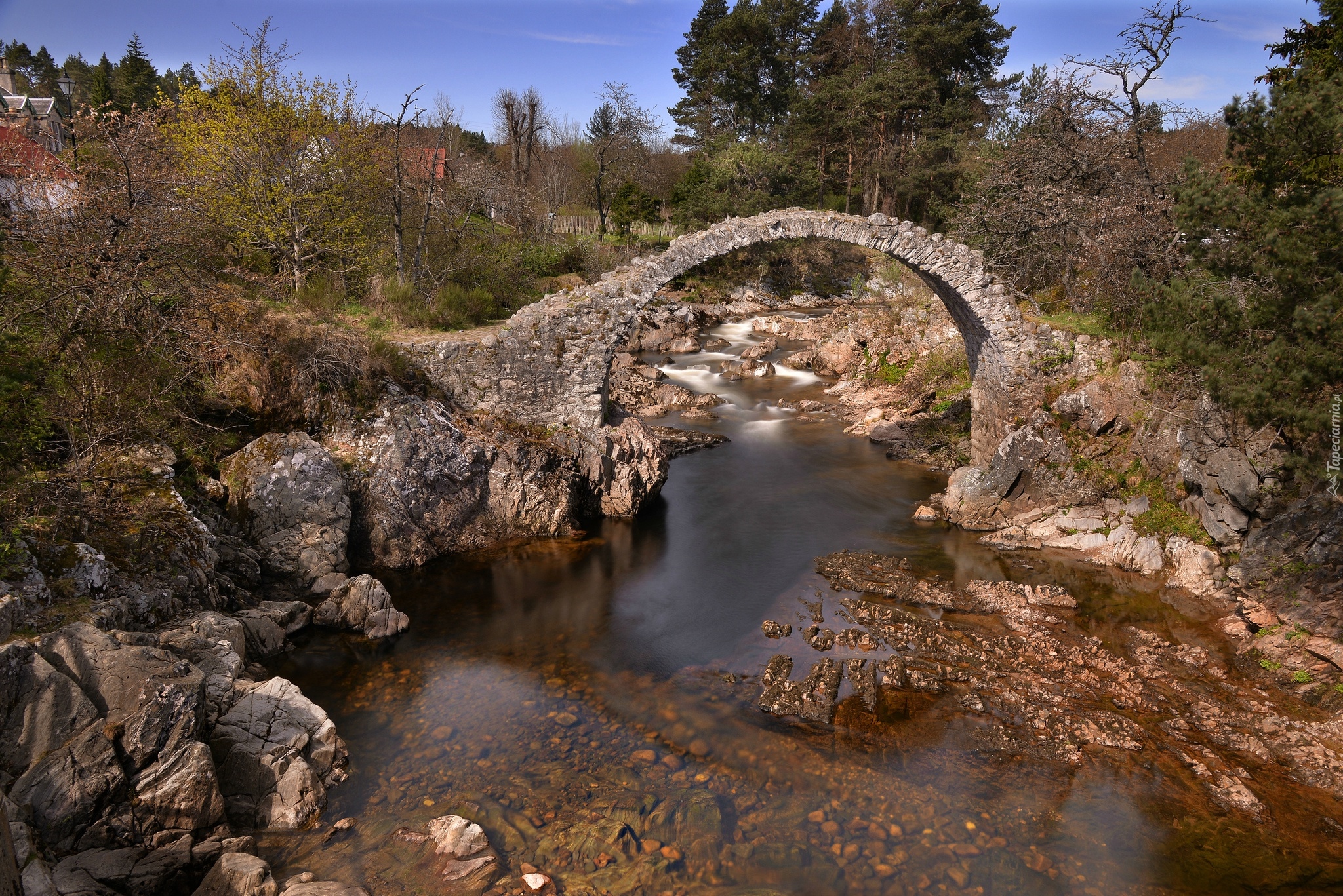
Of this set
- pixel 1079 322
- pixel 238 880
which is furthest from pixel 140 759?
pixel 1079 322

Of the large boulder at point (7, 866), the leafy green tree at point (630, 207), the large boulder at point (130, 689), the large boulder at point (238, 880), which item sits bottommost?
the large boulder at point (238, 880)

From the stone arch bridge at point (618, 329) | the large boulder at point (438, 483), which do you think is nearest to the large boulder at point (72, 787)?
the large boulder at point (438, 483)

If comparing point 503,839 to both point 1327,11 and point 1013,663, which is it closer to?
point 1013,663

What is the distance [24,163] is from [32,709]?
7287 millimetres

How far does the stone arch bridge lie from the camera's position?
39.1 ft

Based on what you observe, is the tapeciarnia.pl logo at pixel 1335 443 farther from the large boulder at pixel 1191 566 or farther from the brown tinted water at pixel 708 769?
the brown tinted water at pixel 708 769

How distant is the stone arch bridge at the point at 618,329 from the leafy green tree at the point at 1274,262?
12.5 feet

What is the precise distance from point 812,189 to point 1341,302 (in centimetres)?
2906

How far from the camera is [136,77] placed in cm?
3741

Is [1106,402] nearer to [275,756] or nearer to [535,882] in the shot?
[535,882]

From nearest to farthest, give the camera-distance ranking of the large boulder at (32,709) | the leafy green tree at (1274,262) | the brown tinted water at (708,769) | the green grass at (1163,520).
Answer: the large boulder at (32,709), the brown tinted water at (708,769), the leafy green tree at (1274,262), the green grass at (1163,520)

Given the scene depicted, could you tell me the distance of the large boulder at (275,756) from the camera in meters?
5.59

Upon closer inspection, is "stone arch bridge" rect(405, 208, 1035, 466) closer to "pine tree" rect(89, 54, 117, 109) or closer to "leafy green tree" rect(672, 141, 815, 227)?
"leafy green tree" rect(672, 141, 815, 227)

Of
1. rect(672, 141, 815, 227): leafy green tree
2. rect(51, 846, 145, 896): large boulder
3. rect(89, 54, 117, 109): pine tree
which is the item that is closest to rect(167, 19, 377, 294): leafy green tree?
rect(51, 846, 145, 896): large boulder
